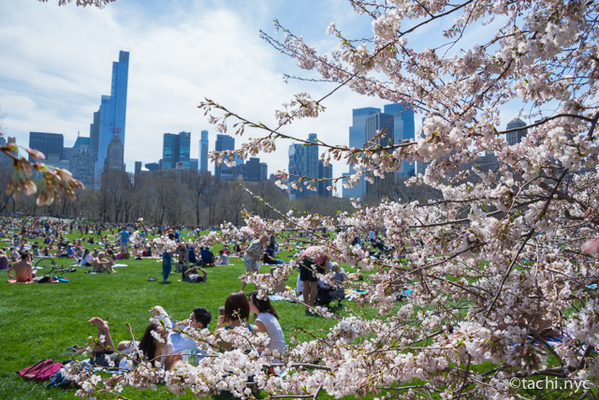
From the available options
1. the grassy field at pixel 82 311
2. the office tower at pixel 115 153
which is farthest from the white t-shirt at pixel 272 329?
the office tower at pixel 115 153

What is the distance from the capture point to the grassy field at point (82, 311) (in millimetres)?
4906

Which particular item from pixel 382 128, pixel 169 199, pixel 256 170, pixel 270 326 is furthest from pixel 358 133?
pixel 256 170

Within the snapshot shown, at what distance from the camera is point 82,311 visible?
8016 millimetres

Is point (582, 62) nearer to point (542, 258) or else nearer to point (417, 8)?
point (417, 8)

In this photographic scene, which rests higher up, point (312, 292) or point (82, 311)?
point (312, 292)

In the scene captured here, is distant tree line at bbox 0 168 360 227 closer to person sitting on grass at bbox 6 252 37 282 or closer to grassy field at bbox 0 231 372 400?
person sitting on grass at bbox 6 252 37 282

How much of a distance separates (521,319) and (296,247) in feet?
6.34

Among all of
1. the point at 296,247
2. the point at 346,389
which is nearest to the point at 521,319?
the point at 346,389

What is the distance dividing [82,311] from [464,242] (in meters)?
8.75

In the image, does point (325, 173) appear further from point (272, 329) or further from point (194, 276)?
point (194, 276)

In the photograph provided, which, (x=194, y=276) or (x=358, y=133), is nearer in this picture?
(x=358, y=133)

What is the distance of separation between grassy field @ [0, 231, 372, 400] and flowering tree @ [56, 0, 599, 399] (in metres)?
0.81

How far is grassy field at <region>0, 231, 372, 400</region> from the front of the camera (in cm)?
491

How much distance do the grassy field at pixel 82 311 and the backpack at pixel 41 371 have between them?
3.7 inches
